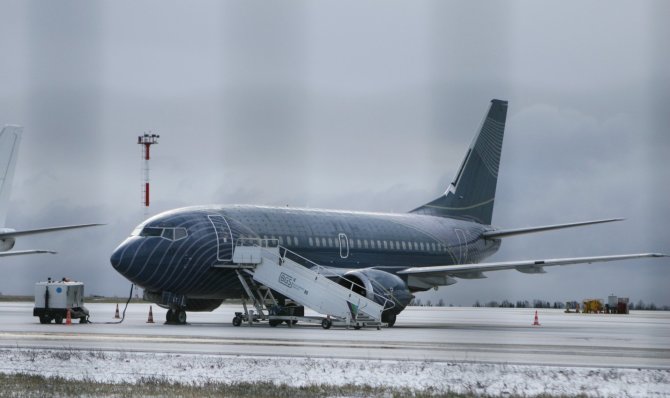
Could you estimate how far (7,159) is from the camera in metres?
60.9

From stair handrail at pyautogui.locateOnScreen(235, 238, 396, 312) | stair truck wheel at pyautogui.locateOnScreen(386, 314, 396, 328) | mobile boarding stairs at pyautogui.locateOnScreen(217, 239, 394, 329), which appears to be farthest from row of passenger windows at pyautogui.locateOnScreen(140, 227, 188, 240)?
stair truck wheel at pyautogui.locateOnScreen(386, 314, 396, 328)

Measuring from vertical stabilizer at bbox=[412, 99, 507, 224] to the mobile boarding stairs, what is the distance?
659 inches

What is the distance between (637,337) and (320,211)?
1719 cm

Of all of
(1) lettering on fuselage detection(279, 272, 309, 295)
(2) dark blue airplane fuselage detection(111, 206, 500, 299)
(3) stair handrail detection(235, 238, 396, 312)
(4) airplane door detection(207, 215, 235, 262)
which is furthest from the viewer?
(3) stair handrail detection(235, 238, 396, 312)

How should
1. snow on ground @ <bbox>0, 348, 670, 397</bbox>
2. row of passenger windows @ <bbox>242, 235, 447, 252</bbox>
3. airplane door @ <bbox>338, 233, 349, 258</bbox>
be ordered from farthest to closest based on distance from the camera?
airplane door @ <bbox>338, 233, 349, 258</bbox> → row of passenger windows @ <bbox>242, 235, 447, 252</bbox> → snow on ground @ <bbox>0, 348, 670, 397</bbox>

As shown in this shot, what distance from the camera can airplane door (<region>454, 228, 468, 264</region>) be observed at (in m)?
54.8

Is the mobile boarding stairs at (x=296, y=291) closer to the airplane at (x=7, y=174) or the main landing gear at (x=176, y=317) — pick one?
the main landing gear at (x=176, y=317)

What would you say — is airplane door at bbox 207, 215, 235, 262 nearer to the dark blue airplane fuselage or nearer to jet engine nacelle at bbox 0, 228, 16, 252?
the dark blue airplane fuselage

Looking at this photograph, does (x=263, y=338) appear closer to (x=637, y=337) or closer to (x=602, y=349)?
(x=602, y=349)

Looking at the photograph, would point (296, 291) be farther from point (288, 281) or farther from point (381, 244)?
point (381, 244)

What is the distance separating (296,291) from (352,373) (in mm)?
20463

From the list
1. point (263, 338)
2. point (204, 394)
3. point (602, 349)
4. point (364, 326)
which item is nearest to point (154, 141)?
point (364, 326)

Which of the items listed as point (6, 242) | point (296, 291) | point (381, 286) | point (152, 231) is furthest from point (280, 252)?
point (6, 242)

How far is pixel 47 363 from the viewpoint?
2156 centimetres
